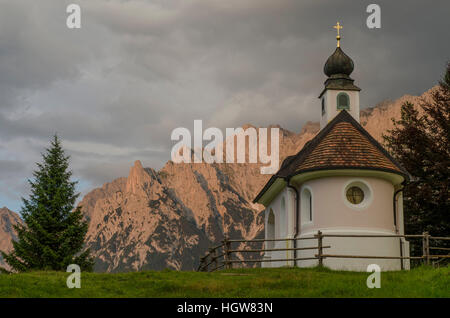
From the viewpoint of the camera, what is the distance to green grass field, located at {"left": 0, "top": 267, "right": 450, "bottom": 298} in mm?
15391

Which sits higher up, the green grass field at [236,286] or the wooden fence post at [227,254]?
the wooden fence post at [227,254]

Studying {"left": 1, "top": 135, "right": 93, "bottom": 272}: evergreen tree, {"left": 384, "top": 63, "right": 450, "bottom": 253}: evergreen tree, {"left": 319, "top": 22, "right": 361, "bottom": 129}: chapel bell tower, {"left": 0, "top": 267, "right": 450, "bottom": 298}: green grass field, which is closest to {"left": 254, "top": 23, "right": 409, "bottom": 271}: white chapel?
{"left": 319, "top": 22, "right": 361, "bottom": 129}: chapel bell tower

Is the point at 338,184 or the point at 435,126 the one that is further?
the point at 435,126

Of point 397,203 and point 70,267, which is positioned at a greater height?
point 397,203

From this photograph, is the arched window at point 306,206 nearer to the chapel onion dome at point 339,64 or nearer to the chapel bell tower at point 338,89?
the chapel bell tower at point 338,89

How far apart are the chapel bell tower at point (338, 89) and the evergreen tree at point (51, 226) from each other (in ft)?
51.5

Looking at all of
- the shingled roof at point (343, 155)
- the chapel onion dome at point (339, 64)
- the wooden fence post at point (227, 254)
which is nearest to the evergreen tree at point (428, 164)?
the chapel onion dome at point (339, 64)

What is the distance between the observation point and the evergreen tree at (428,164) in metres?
33.9

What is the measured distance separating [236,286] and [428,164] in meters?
22.1

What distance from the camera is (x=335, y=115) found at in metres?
33.2
